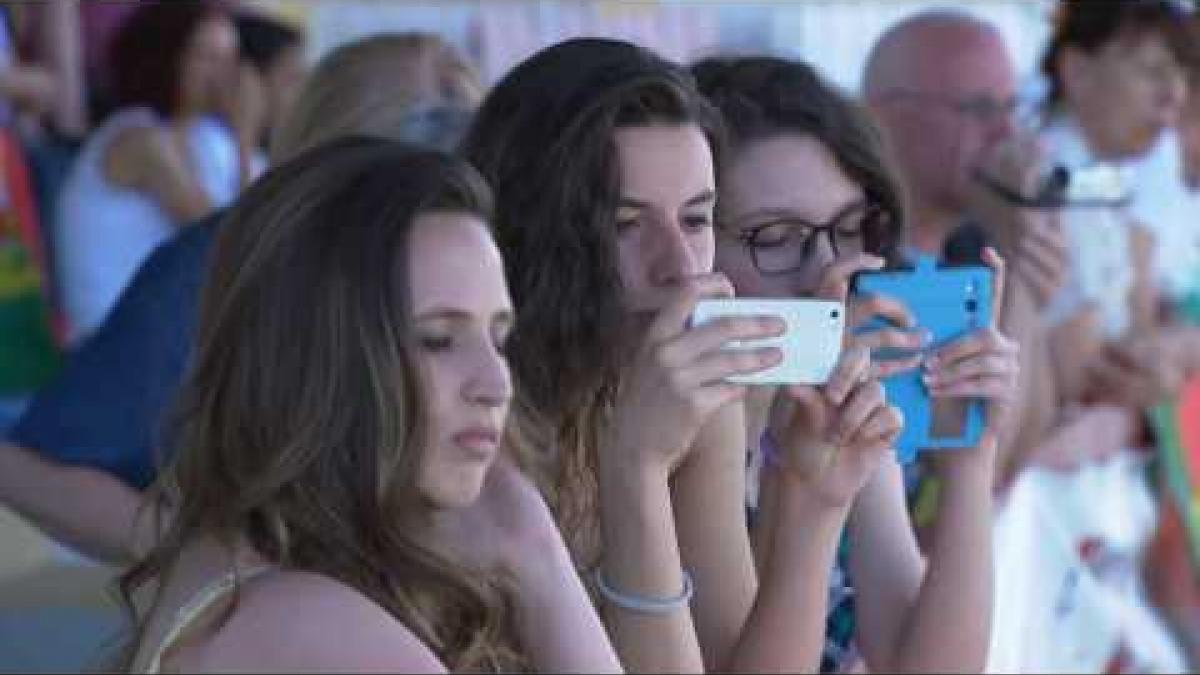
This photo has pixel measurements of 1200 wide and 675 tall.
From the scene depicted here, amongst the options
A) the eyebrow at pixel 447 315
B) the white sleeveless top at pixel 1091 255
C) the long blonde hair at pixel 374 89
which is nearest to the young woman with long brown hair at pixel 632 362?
the eyebrow at pixel 447 315

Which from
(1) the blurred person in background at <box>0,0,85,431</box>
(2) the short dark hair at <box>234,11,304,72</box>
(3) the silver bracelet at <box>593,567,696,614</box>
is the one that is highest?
Result: (3) the silver bracelet at <box>593,567,696,614</box>

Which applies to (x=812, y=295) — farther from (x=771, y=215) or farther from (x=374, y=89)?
(x=374, y=89)

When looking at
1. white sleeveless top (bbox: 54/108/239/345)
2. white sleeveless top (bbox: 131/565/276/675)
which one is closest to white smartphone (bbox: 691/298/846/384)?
white sleeveless top (bbox: 131/565/276/675)

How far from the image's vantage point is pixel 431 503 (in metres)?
2.08

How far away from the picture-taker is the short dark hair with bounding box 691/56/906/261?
2906mm

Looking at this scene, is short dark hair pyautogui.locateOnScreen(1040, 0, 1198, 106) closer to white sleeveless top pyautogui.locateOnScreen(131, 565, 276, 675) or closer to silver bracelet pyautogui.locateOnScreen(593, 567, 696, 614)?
silver bracelet pyautogui.locateOnScreen(593, 567, 696, 614)

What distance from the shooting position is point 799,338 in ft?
7.63

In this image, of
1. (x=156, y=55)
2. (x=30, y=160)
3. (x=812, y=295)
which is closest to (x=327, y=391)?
(x=812, y=295)

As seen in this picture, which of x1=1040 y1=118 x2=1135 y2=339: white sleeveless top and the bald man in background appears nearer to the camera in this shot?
the bald man in background

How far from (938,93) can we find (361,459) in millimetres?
2406

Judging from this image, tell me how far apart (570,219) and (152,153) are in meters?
2.66

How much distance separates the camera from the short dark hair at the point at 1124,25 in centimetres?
482

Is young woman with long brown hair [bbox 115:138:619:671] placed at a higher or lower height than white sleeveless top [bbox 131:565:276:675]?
higher

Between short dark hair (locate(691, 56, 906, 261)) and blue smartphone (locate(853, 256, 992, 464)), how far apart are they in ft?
0.79
